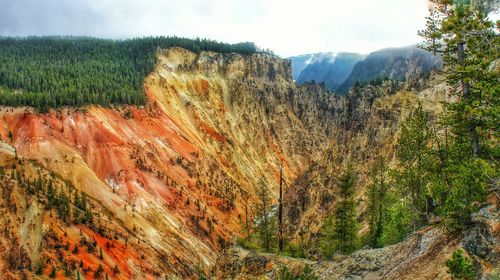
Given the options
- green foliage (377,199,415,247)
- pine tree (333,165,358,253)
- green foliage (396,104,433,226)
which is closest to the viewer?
green foliage (396,104,433,226)

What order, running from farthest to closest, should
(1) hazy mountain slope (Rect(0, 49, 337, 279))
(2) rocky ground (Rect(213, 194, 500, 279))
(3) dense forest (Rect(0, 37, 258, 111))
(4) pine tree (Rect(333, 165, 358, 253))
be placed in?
(3) dense forest (Rect(0, 37, 258, 111)) < (1) hazy mountain slope (Rect(0, 49, 337, 279)) < (4) pine tree (Rect(333, 165, 358, 253)) < (2) rocky ground (Rect(213, 194, 500, 279))

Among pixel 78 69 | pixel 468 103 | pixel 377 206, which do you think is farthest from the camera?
pixel 78 69

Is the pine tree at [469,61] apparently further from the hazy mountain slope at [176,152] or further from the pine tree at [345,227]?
the hazy mountain slope at [176,152]

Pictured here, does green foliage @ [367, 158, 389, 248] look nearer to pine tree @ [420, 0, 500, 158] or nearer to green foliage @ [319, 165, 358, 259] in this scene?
green foliage @ [319, 165, 358, 259]

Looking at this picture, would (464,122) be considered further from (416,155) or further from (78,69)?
(78,69)

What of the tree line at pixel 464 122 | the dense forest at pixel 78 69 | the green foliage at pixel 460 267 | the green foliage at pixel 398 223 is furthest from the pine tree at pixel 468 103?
the dense forest at pixel 78 69

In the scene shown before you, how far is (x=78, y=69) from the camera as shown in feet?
363

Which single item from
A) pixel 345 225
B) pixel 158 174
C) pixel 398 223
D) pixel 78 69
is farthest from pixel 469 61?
pixel 78 69

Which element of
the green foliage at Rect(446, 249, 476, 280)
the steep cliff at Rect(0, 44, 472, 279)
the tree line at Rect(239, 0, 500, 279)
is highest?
the tree line at Rect(239, 0, 500, 279)

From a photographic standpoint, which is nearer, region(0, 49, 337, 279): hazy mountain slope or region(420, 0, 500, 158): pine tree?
region(420, 0, 500, 158): pine tree

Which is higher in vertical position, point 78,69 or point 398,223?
point 78,69

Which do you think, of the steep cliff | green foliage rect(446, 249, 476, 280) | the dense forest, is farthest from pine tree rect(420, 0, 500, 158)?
the dense forest

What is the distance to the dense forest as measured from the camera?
283 ft

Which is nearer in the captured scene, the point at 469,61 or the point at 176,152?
the point at 469,61
